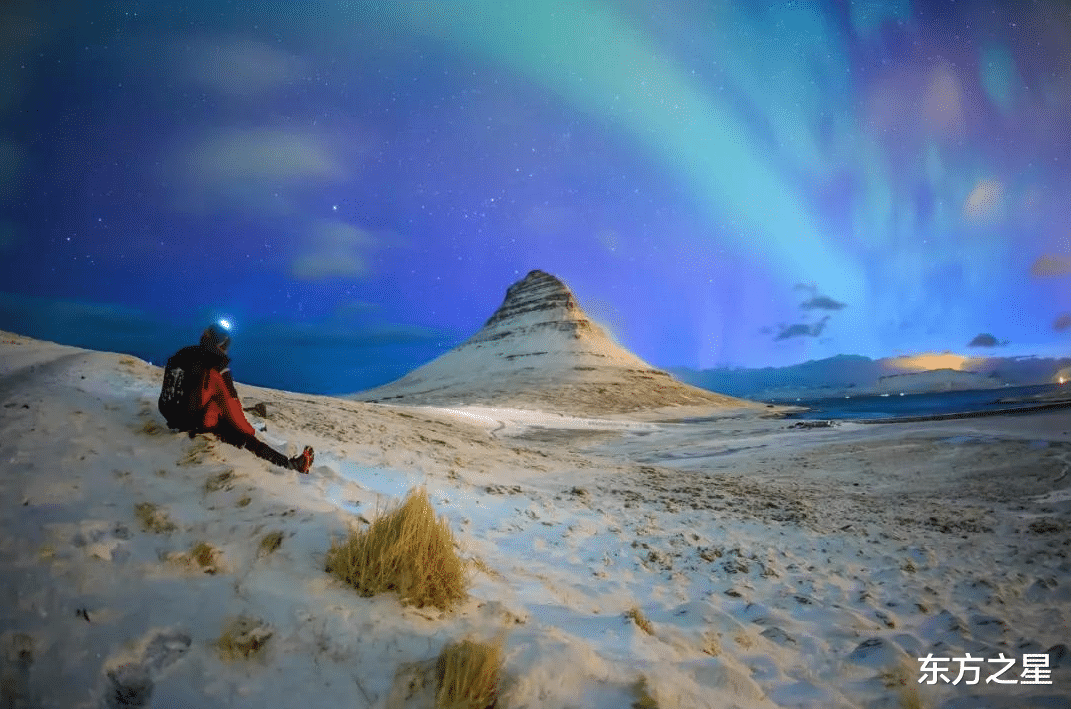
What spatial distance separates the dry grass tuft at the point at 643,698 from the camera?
2.63m

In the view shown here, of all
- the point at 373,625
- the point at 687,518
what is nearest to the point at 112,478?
the point at 373,625

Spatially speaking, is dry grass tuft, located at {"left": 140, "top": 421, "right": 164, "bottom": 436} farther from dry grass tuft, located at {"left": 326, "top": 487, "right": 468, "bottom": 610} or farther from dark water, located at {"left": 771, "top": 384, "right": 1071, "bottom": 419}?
dark water, located at {"left": 771, "top": 384, "right": 1071, "bottom": 419}

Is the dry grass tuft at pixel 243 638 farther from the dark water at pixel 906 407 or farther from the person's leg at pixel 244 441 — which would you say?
the dark water at pixel 906 407

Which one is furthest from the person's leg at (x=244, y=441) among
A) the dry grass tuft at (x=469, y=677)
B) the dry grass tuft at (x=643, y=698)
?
the dry grass tuft at (x=643, y=698)

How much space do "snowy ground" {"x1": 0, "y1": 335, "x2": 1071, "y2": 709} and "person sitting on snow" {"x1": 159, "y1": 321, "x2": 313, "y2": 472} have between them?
0.97 feet

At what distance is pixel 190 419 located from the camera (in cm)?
557

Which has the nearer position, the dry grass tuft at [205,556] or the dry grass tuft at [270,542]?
the dry grass tuft at [205,556]

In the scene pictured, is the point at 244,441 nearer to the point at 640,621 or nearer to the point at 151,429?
the point at 151,429

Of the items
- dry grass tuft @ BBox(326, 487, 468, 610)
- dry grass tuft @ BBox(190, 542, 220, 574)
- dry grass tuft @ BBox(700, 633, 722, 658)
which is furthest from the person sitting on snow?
dry grass tuft @ BBox(700, 633, 722, 658)

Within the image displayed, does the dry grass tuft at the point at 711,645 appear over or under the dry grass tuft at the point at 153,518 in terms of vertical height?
under

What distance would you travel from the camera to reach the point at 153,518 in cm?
358

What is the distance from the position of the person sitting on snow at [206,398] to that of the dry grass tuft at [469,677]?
440cm

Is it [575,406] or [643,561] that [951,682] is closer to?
[643,561]

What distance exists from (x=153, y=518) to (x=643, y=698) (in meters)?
3.68
